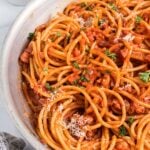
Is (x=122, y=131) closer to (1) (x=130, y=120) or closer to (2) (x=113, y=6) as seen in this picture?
(1) (x=130, y=120)

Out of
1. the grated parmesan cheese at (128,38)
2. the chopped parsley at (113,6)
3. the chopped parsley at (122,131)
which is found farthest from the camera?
the chopped parsley at (113,6)

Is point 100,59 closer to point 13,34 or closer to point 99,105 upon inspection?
point 99,105

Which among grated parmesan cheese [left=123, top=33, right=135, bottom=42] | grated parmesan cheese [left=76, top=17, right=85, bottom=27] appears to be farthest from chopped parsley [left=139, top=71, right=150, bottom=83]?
grated parmesan cheese [left=76, top=17, right=85, bottom=27]

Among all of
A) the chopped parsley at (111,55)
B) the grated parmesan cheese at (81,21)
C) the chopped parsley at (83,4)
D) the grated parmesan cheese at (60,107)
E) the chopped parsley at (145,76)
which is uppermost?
the chopped parsley at (83,4)

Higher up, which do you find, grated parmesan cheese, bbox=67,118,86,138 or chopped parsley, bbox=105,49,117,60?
chopped parsley, bbox=105,49,117,60

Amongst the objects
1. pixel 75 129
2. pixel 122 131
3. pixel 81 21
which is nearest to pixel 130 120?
pixel 122 131

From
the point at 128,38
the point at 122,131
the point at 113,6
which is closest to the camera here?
the point at 122,131

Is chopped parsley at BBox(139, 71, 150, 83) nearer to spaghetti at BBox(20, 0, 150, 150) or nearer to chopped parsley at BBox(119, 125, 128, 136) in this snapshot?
spaghetti at BBox(20, 0, 150, 150)

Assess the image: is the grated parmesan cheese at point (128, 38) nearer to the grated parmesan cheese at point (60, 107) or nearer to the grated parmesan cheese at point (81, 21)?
the grated parmesan cheese at point (81, 21)

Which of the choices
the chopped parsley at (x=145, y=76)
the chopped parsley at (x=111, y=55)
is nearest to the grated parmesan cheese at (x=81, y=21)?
the chopped parsley at (x=111, y=55)
